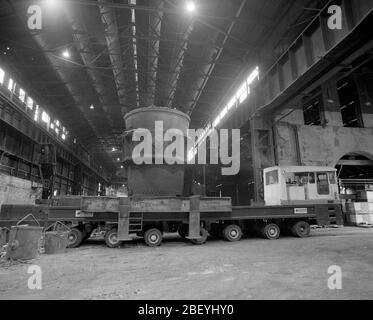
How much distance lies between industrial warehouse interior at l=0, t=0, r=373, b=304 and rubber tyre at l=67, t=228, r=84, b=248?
36mm

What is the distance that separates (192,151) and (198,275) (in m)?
7.54

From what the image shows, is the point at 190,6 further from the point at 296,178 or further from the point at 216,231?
the point at 216,231

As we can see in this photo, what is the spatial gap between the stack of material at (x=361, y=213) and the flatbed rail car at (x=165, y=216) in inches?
236

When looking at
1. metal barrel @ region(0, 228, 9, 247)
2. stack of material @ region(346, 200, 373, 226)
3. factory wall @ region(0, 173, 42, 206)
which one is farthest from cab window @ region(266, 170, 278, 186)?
factory wall @ region(0, 173, 42, 206)

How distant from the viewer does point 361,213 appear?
13.8 metres

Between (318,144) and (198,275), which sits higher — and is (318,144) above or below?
above

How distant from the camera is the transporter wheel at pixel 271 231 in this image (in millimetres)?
9050

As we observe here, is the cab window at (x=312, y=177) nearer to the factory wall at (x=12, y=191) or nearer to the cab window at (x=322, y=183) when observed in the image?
the cab window at (x=322, y=183)

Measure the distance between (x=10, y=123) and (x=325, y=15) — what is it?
53.2ft

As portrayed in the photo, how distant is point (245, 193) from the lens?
17.2m

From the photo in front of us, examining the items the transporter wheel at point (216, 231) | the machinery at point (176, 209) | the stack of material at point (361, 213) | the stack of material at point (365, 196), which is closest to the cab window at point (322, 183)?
the machinery at point (176, 209)

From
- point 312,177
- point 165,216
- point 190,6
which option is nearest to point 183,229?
point 165,216

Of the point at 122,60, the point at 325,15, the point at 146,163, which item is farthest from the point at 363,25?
the point at 122,60

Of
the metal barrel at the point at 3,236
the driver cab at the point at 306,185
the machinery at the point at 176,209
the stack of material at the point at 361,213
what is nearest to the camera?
the metal barrel at the point at 3,236
